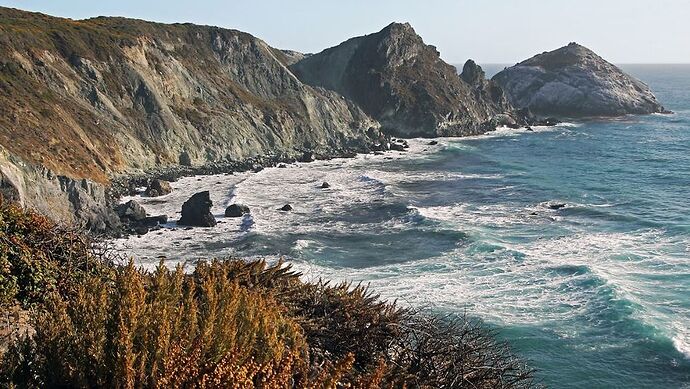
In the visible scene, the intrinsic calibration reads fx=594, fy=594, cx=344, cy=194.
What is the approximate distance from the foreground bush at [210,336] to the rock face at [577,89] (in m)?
127

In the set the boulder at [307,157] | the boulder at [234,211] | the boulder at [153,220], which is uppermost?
the boulder at [307,157]

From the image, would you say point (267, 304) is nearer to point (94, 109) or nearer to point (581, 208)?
→ point (581, 208)

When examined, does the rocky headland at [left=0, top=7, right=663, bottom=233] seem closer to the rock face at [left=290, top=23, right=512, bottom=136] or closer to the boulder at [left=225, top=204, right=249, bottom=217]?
the rock face at [left=290, top=23, right=512, bottom=136]

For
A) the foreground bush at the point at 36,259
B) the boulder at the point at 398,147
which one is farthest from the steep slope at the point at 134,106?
the foreground bush at the point at 36,259

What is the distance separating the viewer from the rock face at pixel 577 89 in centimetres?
12812

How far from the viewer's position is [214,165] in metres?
64.7

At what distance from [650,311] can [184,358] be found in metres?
24.8

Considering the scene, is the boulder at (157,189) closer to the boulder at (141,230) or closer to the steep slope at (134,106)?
the steep slope at (134,106)

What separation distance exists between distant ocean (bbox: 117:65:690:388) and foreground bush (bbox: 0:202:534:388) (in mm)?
11833

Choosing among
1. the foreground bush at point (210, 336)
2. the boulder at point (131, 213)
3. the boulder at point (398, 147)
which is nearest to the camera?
the foreground bush at point (210, 336)

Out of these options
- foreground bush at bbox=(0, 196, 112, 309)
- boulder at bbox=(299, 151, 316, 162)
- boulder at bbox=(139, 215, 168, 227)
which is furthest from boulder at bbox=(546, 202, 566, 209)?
foreground bush at bbox=(0, 196, 112, 309)

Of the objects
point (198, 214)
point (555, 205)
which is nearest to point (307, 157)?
point (198, 214)

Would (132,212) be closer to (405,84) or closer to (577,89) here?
(405,84)

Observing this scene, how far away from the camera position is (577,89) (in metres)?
131
